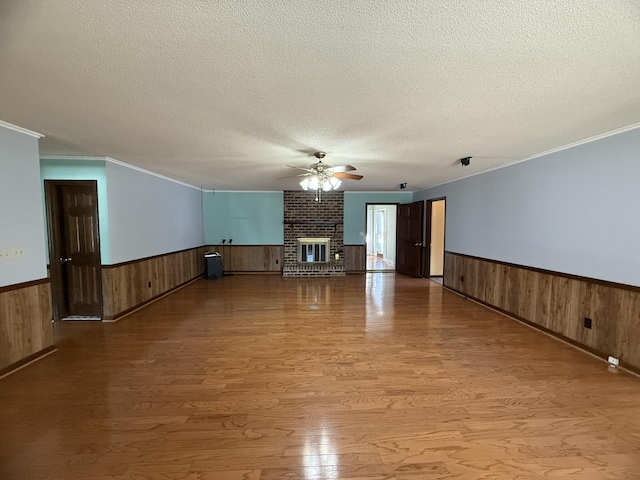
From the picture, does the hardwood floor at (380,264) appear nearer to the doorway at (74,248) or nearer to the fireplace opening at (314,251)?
the fireplace opening at (314,251)

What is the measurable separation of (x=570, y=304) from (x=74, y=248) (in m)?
6.51

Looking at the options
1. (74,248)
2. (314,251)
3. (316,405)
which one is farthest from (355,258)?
(74,248)

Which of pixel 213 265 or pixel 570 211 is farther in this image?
pixel 213 265

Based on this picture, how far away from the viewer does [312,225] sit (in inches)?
300

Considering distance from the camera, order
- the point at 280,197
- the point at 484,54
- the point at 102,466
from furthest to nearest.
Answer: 1. the point at 280,197
2. the point at 102,466
3. the point at 484,54

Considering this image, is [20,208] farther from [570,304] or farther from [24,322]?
[570,304]

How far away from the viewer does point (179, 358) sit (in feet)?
9.22

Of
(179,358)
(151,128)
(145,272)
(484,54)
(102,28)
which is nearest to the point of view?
(102,28)

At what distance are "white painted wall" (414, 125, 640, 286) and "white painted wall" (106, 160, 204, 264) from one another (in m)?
5.81

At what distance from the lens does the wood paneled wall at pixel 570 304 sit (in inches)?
103

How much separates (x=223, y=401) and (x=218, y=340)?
1.20 metres

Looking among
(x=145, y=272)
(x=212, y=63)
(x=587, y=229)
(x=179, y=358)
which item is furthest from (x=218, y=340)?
(x=587, y=229)

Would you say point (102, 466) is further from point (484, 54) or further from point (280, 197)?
point (280, 197)

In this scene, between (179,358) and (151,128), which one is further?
(179,358)
